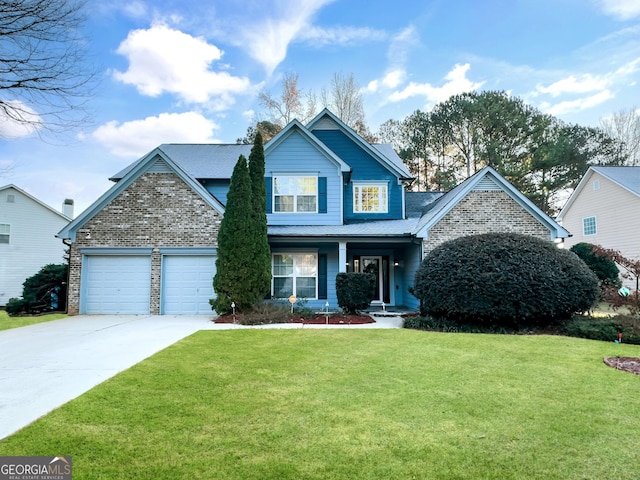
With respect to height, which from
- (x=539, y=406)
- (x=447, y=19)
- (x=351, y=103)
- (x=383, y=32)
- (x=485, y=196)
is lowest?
(x=539, y=406)

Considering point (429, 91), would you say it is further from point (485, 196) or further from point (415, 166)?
point (485, 196)

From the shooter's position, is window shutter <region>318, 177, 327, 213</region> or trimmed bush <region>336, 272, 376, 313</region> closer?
trimmed bush <region>336, 272, 376, 313</region>

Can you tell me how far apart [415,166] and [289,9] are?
19.5 m

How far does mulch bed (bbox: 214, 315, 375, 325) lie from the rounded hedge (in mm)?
2136

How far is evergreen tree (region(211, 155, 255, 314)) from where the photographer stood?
1209cm

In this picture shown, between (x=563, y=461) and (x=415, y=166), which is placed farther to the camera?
(x=415, y=166)

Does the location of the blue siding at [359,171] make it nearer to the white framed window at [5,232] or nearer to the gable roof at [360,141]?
the gable roof at [360,141]

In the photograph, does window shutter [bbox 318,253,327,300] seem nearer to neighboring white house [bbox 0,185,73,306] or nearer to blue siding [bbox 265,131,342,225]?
blue siding [bbox 265,131,342,225]

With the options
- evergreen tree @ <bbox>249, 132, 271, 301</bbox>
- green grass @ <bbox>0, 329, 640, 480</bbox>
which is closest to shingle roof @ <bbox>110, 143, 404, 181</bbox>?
evergreen tree @ <bbox>249, 132, 271, 301</bbox>

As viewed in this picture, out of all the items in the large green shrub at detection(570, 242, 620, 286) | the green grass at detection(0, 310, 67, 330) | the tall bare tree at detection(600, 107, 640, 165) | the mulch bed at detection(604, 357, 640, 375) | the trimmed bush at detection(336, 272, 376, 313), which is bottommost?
the mulch bed at detection(604, 357, 640, 375)

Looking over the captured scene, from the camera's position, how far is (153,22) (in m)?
12.6

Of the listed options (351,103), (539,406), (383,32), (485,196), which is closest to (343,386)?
(539,406)

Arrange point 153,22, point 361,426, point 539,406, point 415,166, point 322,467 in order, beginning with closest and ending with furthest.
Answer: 1. point 322,467
2. point 361,426
3. point 539,406
4. point 153,22
5. point 415,166

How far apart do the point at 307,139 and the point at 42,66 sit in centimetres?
917
